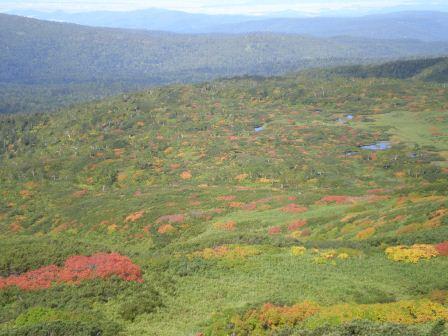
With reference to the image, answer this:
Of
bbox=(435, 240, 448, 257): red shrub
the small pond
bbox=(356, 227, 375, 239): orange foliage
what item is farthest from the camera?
the small pond

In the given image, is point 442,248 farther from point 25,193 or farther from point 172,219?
point 25,193

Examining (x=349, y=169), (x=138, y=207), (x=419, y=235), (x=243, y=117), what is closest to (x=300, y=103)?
(x=243, y=117)

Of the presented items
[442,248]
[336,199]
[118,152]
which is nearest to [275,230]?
[336,199]

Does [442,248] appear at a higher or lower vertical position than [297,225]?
higher

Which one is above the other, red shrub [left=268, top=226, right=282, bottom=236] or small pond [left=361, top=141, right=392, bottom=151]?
red shrub [left=268, top=226, right=282, bottom=236]

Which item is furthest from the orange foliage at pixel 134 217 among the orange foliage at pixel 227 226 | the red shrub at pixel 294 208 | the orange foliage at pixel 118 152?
the orange foliage at pixel 118 152

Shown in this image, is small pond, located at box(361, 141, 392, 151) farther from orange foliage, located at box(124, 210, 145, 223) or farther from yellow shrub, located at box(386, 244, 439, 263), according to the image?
yellow shrub, located at box(386, 244, 439, 263)

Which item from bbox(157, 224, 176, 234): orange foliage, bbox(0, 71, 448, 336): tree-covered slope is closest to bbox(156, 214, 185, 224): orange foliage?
bbox(0, 71, 448, 336): tree-covered slope
